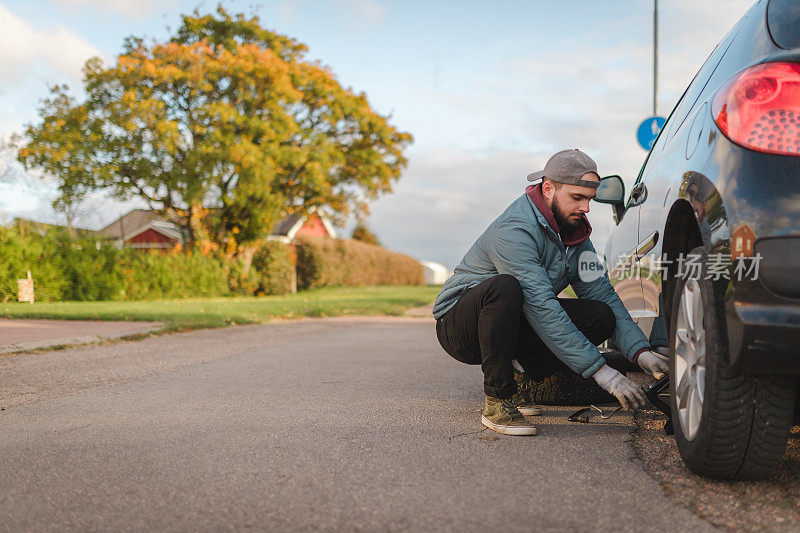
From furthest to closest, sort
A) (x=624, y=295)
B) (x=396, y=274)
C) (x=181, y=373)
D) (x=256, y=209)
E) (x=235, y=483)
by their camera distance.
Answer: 1. (x=396, y=274)
2. (x=256, y=209)
3. (x=181, y=373)
4. (x=624, y=295)
5. (x=235, y=483)

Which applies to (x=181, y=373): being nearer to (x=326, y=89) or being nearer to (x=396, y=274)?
(x=326, y=89)

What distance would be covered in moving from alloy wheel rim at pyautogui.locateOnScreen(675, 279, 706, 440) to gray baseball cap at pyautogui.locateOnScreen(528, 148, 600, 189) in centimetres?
93

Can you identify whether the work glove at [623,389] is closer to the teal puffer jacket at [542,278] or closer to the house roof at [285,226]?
the teal puffer jacket at [542,278]

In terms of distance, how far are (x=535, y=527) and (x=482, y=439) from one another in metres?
1.14

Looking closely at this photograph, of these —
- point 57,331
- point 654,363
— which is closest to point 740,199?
point 654,363

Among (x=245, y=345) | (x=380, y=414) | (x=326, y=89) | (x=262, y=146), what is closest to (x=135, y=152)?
(x=262, y=146)

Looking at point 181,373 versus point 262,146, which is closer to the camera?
point 181,373

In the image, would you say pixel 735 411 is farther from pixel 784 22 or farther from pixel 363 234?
pixel 363 234

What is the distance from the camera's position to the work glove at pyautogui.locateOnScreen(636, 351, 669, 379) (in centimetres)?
308

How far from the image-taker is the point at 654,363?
123 inches

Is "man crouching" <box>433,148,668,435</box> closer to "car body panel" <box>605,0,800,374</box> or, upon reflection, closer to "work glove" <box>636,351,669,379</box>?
"work glove" <box>636,351,669,379</box>

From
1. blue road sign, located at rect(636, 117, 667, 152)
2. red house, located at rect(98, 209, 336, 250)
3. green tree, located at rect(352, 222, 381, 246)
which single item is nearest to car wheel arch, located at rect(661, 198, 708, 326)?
blue road sign, located at rect(636, 117, 667, 152)

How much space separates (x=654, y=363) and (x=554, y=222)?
0.80 meters

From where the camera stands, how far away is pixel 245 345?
762 cm
